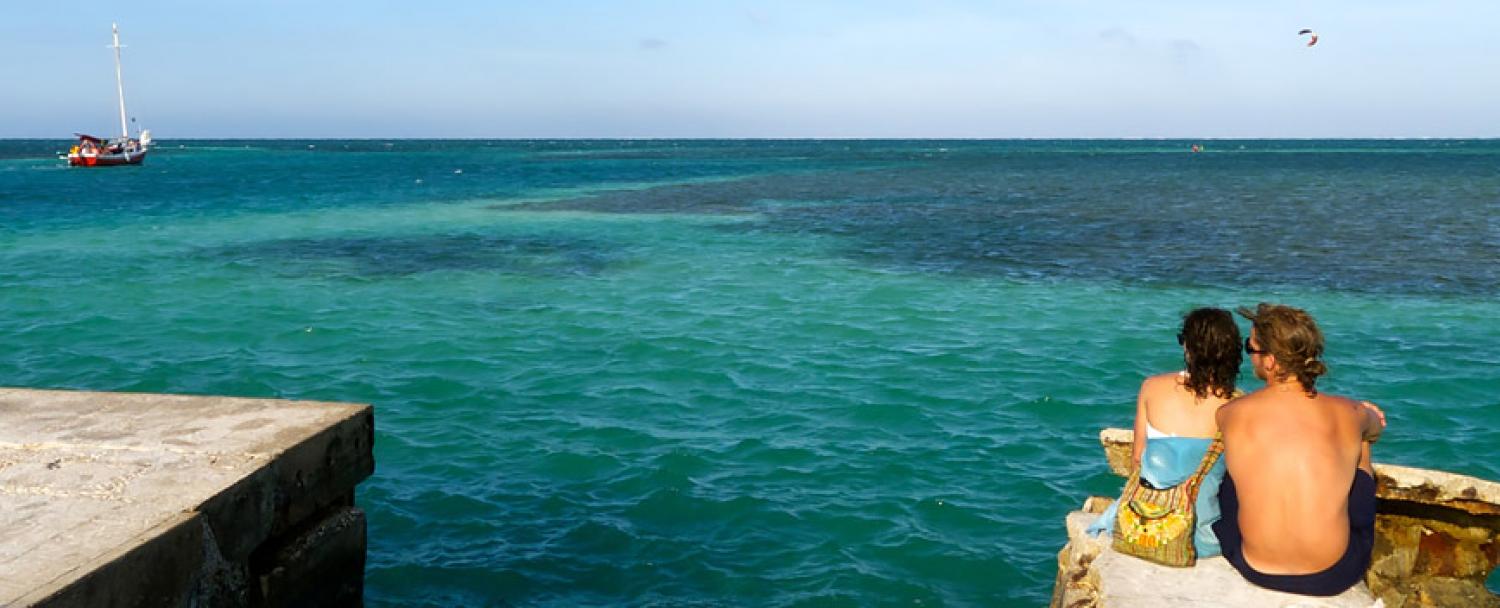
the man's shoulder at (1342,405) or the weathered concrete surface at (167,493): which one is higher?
the man's shoulder at (1342,405)

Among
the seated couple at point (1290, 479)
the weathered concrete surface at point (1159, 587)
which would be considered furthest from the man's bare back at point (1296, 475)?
the weathered concrete surface at point (1159, 587)

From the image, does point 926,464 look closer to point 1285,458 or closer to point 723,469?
point 723,469

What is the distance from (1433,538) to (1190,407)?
1.27m

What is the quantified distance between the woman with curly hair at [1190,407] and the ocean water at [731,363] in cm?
268

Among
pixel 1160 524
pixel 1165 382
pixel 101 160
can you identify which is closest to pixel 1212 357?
pixel 1165 382

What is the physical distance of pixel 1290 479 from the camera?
15.4 feet

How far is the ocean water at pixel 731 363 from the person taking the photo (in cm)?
850

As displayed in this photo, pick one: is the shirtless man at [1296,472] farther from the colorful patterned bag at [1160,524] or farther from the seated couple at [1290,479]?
the colorful patterned bag at [1160,524]

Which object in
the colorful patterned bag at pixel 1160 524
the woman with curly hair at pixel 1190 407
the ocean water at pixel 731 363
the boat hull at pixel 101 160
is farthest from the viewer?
the boat hull at pixel 101 160

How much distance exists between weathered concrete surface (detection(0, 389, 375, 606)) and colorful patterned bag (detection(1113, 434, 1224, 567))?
13.5 ft

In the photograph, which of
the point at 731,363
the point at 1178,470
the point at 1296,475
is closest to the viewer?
the point at 1296,475

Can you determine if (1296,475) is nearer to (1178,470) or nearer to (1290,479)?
(1290,479)

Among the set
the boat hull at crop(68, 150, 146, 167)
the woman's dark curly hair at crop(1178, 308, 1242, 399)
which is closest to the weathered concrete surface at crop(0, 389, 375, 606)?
the woman's dark curly hair at crop(1178, 308, 1242, 399)

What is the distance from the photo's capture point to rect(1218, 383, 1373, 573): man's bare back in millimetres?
4633
